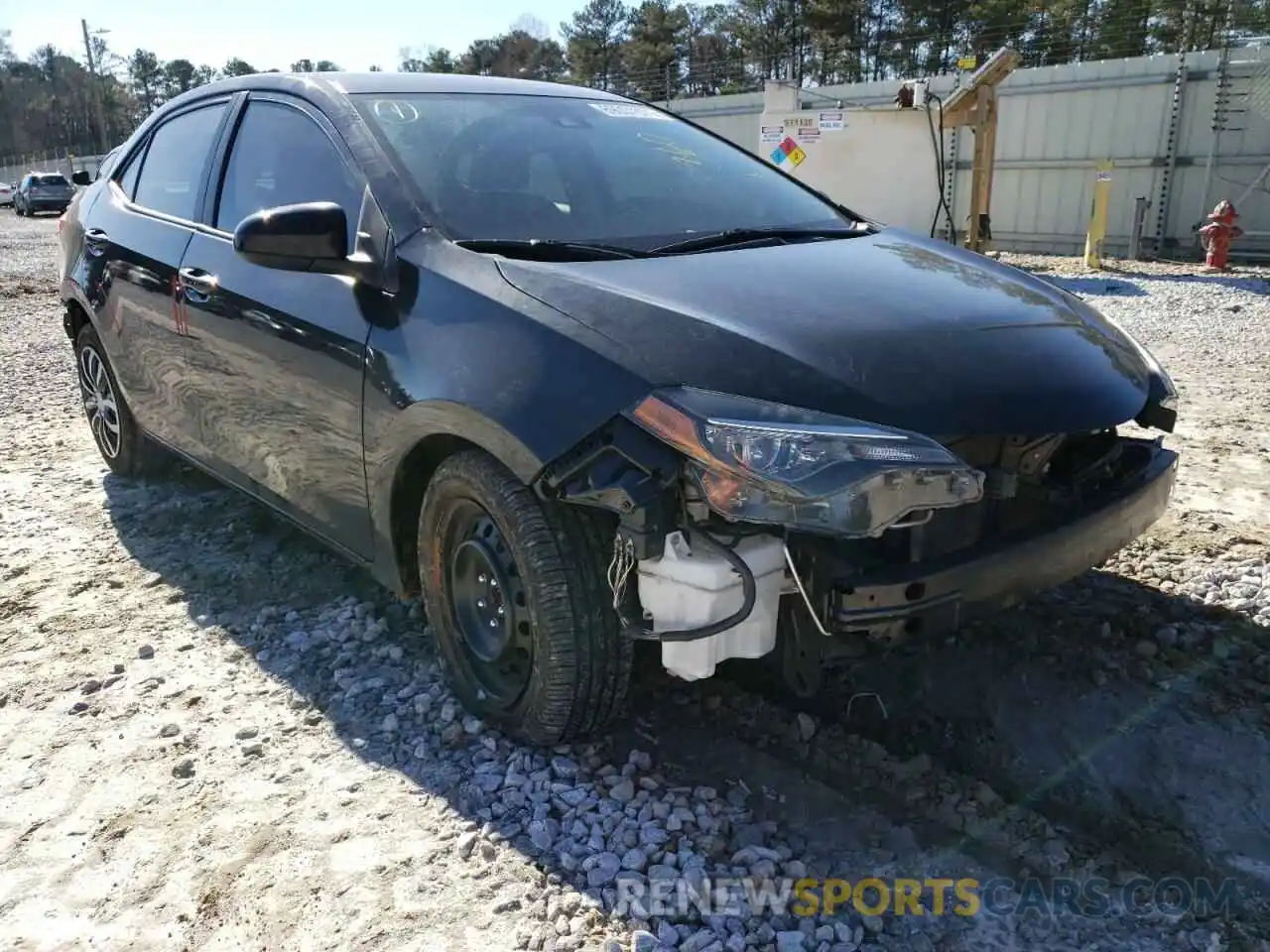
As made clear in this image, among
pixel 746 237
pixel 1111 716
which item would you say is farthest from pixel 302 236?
pixel 1111 716

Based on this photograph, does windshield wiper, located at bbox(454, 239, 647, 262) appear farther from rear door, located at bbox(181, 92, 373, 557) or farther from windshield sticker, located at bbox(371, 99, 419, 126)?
windshield sticker, located at bbox(371, 99, 419, 126)

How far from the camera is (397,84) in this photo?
11.0 ft

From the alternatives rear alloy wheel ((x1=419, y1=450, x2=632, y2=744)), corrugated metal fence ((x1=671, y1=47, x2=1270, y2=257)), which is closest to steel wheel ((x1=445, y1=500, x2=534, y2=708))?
rear alloy wheel ((x1=419, y1=450, x2=632, y2=744))

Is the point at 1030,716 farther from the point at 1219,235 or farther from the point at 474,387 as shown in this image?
the point at 1219,235

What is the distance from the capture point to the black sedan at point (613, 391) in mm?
2141

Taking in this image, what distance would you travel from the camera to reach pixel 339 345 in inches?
112

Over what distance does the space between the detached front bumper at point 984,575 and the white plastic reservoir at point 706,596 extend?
16cm

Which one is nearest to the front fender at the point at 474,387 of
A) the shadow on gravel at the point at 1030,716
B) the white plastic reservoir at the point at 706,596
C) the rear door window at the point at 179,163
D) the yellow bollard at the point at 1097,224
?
the white plastic reservoir at the point at 706,596

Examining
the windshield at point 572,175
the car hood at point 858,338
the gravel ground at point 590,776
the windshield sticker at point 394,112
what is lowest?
the gravel ground at point 590,776

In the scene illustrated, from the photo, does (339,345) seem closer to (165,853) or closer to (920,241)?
(165,853)

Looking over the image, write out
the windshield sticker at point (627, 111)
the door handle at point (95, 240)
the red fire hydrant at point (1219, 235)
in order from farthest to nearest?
the red fire hydrant at point (1219, 235), the door handle at point (95, 240), the windshield sticker at point (627, 111)

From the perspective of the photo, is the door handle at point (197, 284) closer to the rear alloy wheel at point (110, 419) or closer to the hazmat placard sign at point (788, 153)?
the rear alloy wheel at point (110, 419)

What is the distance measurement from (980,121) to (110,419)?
10.7 meters

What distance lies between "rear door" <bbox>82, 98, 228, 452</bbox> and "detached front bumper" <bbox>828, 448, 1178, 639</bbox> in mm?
2822
